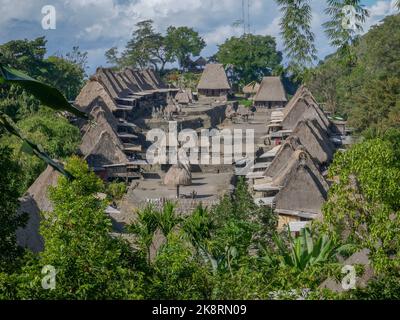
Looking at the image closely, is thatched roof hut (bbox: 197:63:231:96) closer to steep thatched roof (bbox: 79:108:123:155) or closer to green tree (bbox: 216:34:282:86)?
green tree (bbox: 216:34:282:86)

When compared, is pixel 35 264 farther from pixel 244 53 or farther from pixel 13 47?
pixel 244 53

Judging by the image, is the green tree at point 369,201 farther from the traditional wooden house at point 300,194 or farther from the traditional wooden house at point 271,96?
the traditional wooden house at point 271,96

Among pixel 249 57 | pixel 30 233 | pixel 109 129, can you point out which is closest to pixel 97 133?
pixel 109 129

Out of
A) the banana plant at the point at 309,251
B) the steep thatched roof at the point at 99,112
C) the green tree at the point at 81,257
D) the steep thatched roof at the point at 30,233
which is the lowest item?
the green tree at the point at 81,257

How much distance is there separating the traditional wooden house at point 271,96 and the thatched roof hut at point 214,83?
16.0 feet

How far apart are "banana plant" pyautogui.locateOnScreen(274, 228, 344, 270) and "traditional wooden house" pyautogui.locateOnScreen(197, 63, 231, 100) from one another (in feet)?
168

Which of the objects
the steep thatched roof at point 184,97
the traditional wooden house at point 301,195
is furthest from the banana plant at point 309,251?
the steep thatched roof at point 184,97

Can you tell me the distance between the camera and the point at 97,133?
1351 inches

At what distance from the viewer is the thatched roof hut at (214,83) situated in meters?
61.8

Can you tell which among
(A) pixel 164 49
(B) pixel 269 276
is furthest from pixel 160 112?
(B) pixel 269 276

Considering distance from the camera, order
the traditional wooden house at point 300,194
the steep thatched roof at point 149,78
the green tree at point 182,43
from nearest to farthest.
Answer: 1. the traditional wooden house at point 300,194
2. the steep thatched roof at point 149,78
3. the green tree at point 182,43

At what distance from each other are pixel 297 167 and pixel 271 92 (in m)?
34.5

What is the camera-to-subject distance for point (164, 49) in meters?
75.4
